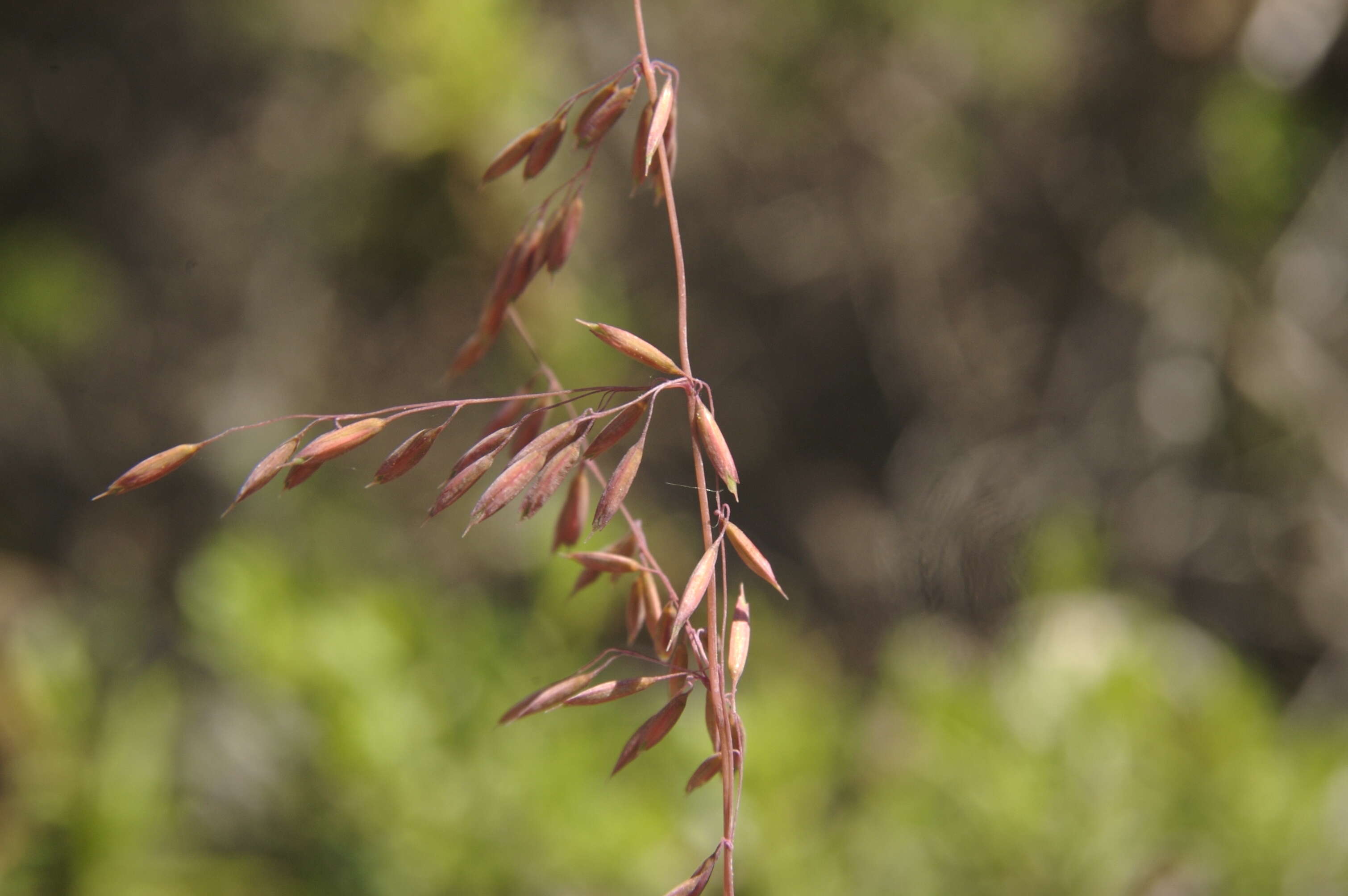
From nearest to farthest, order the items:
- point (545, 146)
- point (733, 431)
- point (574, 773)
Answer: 1. point (545, 146)
2. point (574, 773)
3. point (733, 431)

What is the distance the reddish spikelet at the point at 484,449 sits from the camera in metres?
0.39

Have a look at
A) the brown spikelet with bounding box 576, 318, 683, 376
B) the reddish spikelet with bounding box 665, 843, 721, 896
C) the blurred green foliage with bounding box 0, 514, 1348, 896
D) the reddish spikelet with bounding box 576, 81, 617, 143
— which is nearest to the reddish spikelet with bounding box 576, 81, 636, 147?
the reddish spikelet with bounding box 576, 81, 617, 143

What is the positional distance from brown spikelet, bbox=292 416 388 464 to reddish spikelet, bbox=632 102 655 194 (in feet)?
0.52

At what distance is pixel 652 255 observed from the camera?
274 centimetres

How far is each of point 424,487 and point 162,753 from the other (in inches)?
41.4

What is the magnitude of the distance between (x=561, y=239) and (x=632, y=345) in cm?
14

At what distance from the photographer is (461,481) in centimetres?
39

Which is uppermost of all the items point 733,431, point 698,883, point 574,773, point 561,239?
point 561,239

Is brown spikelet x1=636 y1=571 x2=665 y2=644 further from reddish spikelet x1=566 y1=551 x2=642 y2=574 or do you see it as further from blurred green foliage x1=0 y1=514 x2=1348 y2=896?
blurred green foliage x1=0 y1=514 x2=1348 y2=896

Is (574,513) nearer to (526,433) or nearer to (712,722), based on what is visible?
(526,433)

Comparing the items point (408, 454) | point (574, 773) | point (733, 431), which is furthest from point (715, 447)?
point (733, 431)

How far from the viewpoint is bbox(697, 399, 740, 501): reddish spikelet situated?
0.36 meters

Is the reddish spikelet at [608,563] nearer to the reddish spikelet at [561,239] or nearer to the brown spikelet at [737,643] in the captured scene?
the brown spikelet at [737,643]

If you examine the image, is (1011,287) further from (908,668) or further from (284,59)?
(284,59)
